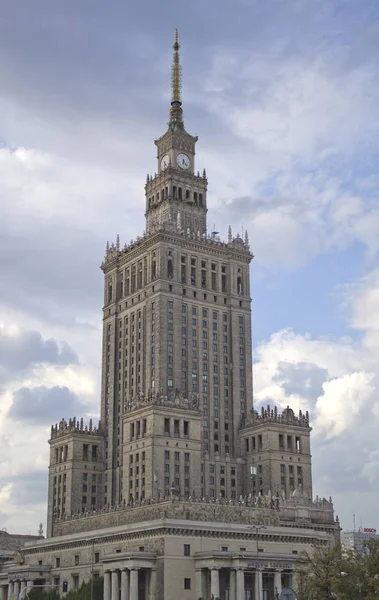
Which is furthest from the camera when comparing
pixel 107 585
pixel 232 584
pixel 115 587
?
pixel 107 585

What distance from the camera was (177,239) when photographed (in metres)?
191

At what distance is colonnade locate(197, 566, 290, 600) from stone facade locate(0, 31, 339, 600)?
21cm

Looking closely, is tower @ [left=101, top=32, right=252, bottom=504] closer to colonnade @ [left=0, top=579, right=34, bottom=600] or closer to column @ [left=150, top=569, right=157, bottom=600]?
colonnade @ [left=0, top=579, right=34, bottom=600]

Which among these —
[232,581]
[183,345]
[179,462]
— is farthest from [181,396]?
[232,581]

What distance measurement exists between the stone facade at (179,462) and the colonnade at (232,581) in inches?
8.3

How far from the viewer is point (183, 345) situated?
603 feet

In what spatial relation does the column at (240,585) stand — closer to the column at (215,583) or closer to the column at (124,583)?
the column at (215,583)

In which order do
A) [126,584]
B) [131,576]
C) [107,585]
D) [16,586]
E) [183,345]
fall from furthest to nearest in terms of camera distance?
[183,345] → [16,586] → [107,585] → [126,584] → [131,576]

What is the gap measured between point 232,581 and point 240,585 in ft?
5.54

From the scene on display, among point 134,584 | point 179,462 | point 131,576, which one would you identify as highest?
point 179,462

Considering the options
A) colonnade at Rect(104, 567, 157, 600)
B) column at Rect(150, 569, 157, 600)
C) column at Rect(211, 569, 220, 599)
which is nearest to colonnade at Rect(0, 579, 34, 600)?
colonnade at Rect(104, 567, 157, 600)

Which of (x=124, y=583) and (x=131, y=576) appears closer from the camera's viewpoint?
(x=131, y=576)

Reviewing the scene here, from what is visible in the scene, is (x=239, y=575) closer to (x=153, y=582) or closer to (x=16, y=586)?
(x=153, y=582)

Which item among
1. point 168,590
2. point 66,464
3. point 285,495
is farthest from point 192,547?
point 66,464
